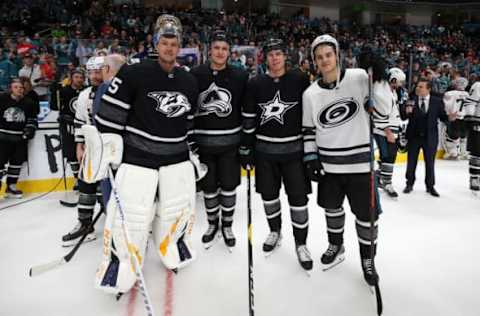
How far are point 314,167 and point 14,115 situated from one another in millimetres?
3358

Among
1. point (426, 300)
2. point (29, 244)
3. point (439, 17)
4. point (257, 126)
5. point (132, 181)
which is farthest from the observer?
point (439, 17)

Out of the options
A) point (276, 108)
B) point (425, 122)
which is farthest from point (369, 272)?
point (425, 122)

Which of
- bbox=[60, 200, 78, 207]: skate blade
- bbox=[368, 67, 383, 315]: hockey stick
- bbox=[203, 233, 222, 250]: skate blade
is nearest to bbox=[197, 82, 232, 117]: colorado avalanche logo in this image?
bbox=[368, 67, 383, 315]: hockey stick

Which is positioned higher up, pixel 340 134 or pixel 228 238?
pixel 340 134

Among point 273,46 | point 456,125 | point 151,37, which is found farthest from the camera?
point 151,37

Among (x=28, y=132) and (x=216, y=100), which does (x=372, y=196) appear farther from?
(x=28, y=132)

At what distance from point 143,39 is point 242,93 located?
7565 mm

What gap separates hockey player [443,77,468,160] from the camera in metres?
4.39

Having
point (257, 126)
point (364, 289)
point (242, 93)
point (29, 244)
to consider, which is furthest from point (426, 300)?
point (29, 244)

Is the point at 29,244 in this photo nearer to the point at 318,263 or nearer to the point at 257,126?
the point at 257,126

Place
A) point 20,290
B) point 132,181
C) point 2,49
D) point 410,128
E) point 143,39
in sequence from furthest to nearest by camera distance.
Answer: point 143,39
point 2,49
point 410,128
point 20,290
point 132,181

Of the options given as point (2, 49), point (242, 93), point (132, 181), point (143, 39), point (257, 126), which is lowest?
point (132, 181)

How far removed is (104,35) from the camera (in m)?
9.16

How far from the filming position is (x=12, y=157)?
3896 millimetres
